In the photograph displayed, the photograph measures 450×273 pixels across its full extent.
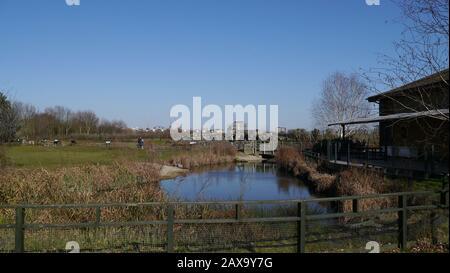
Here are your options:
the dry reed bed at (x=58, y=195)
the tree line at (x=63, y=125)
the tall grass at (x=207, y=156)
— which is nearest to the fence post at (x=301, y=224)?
the dry reed bed at (x=58, y=195)

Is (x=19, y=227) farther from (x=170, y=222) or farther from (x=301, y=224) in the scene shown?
(x=301, y=224)

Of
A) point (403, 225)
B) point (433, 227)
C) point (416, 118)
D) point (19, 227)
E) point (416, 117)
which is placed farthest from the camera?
point (416, 118)

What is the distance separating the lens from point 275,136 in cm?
5725

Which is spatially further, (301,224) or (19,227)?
(301,224)

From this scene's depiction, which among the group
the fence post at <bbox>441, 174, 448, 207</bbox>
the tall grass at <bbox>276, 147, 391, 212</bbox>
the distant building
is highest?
the distant building

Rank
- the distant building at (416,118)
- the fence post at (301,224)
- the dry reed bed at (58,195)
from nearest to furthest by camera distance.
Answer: the fence post at (301,224)
the distant building at (416,118)
the dry reed bed at (58,195)

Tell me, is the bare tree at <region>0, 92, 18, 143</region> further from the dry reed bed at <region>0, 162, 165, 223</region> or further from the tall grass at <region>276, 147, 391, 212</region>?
the tall grass at <region>276, 147, 391, 212</region>

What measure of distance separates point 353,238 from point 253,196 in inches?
483

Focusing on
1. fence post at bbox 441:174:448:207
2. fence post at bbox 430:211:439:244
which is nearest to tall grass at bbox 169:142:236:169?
fence post at bbox 430:211:439:244

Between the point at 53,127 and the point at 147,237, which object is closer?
the point at 147,237

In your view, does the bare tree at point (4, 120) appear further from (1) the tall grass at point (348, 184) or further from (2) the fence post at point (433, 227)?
(2) the fence post at point (433, 227)

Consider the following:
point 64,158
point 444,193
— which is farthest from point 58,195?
point 64,158
